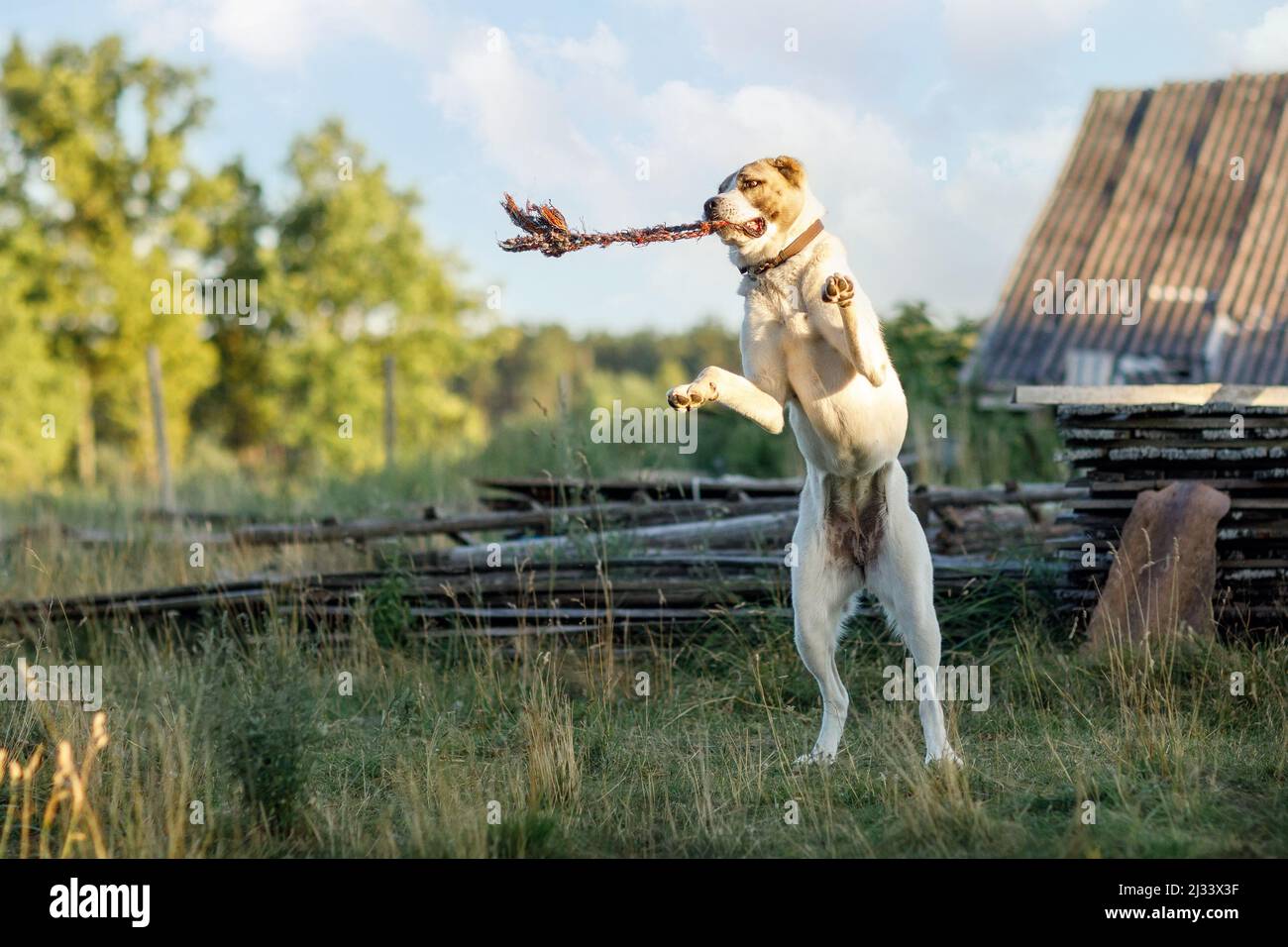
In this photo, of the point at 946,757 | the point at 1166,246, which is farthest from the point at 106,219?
the point at 946,757

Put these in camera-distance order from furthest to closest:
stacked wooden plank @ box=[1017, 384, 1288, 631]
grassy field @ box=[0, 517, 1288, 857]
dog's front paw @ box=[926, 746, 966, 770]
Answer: stacked wooden plank @ box=[1017, 384, 1288, 631]
dog's front paw @ box=[926, 746, 966, 770]
grassy field @ box=[0, 517, 1288, 857]

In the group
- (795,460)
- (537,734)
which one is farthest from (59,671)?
(795,460)

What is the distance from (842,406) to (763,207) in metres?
0.82

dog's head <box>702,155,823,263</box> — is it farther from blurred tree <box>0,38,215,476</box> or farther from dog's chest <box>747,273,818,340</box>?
blurred tree <box>0,38,215,476</box>

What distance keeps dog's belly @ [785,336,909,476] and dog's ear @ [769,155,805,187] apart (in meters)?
0.59

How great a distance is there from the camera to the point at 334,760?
538 centimetres

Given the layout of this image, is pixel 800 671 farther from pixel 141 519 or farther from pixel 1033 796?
pixel 141 519

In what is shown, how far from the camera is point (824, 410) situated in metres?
5.06

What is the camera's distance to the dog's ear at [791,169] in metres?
4.90

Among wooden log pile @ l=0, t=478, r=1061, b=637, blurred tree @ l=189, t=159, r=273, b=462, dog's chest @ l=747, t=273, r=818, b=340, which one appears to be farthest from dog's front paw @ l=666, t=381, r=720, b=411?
blurred tree @ l=189, t=159, r=273, b=462

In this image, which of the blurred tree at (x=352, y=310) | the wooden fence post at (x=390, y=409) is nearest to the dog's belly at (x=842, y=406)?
the wooden fence post at (x=390, y=409)

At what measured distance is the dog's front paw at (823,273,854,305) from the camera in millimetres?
4531

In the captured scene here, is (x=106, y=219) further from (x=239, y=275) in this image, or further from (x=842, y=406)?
(x=842, y=406)

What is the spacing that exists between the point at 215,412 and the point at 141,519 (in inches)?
848
